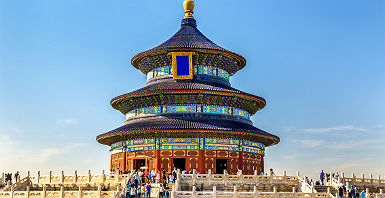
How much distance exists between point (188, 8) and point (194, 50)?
9.41 metres

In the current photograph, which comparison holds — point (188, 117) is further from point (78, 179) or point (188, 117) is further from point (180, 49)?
point (78, 179)

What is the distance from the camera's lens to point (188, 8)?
205 ft

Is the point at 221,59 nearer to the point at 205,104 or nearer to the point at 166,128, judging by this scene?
the point at 205,104

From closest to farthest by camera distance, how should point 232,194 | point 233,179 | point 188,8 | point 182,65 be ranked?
1. point 232,194
2. point 233,179
3. point 182,65
4. point 188,8

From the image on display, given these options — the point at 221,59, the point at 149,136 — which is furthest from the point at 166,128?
the point at 221,59

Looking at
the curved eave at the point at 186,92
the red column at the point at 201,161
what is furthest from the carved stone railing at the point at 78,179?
the curved eave at the point at 186,92

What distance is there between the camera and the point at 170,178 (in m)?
40.4

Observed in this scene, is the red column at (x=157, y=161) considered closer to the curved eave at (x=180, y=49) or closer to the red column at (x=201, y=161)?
the red column at (x=201, y=161)

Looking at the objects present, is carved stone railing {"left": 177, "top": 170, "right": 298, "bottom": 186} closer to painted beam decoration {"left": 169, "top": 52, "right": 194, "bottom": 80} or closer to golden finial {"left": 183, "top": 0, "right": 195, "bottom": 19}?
painted beam decoration {"left": 169, "top": 52, "right": 194, "bottom": 80}

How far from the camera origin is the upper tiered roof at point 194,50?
2169 inches

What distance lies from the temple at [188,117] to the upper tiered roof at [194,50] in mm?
100

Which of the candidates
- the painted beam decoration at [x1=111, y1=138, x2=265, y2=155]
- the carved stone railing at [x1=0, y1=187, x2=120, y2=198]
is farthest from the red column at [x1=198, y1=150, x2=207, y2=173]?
the carved stone railing at [x1=0, y1=187, x2=120, y2=198]

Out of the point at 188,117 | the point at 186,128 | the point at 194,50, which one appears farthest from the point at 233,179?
the point at 194,50

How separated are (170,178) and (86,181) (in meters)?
6.69
